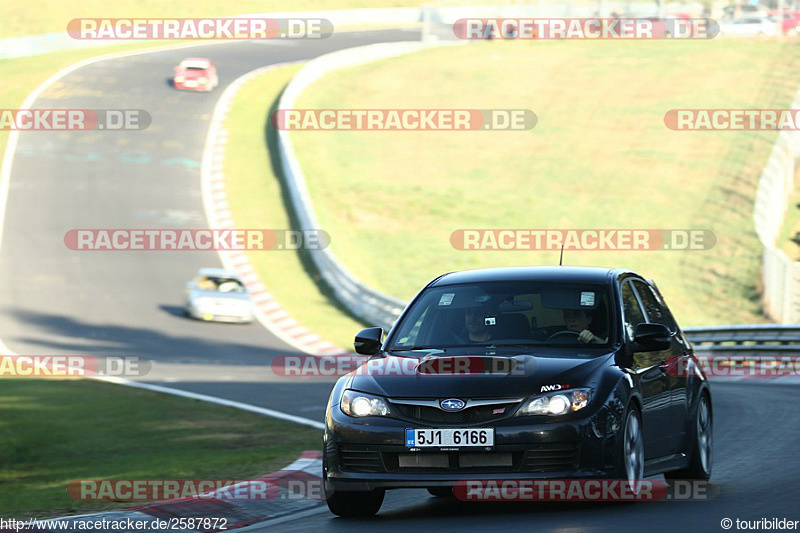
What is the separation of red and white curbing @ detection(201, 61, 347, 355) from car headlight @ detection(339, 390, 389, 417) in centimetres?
1888

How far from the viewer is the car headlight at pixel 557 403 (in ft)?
26.6

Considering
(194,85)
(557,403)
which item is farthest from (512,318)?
(194,85)

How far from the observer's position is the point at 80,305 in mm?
32250

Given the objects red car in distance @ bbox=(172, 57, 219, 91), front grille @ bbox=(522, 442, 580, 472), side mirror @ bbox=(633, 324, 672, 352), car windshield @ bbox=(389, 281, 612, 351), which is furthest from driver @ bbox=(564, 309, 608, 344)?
red car in distance @ bbox=(172, 57, 219, 91)

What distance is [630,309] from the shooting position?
31.3 feet

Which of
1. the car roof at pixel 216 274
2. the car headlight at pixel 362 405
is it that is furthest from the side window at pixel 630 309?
the car roof at pixel 216 274

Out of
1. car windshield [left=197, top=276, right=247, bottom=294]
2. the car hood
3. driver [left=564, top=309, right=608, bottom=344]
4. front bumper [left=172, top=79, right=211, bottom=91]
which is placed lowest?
car windshield [left=197, top=276, right=247, bottom=294]

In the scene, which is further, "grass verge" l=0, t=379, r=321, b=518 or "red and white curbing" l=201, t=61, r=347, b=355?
"red and white curbing" l=201, t=61, r=347, b=355

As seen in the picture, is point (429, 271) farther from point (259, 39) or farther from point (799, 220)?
point (259, 39)

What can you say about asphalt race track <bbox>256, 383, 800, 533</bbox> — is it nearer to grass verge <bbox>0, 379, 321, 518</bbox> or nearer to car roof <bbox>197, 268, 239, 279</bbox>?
grass verge <bbox>0, 379, 321, 518</bbox>

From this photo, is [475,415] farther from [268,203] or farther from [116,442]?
[268,203]

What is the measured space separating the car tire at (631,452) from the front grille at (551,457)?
0.33m

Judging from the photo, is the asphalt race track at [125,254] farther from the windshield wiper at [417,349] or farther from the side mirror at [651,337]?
the side mirror at [651,337]

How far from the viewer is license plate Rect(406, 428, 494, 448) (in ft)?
26.5
